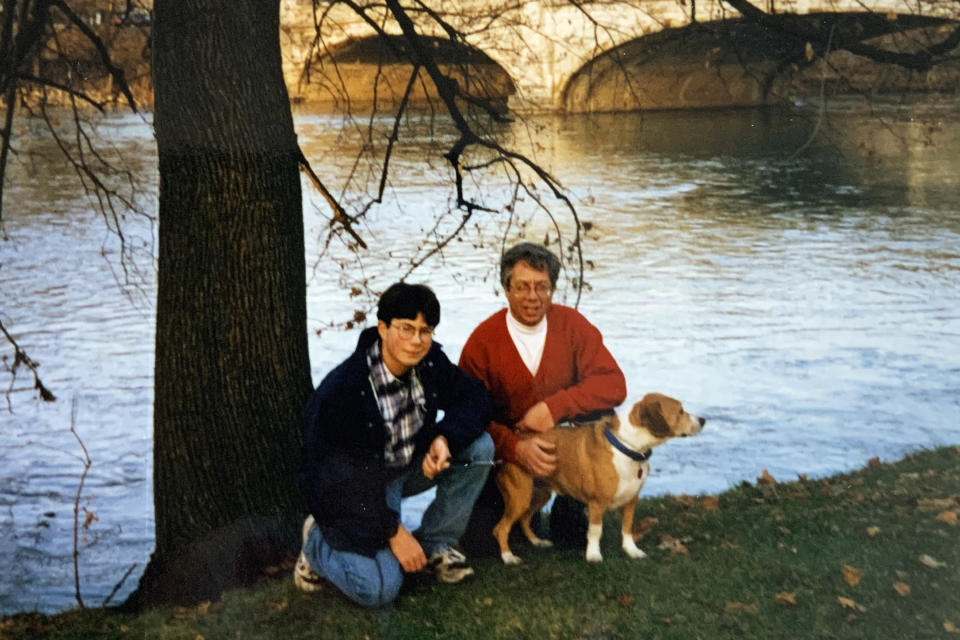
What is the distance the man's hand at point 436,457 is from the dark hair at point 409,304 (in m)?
0.37

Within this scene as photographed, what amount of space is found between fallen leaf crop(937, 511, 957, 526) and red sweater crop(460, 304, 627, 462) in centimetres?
142

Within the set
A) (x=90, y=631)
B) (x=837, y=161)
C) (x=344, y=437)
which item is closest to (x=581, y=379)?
(x=344, y=437)

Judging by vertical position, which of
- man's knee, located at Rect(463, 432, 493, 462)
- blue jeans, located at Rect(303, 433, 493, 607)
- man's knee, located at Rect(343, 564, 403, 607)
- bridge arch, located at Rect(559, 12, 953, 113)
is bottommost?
man's knee, located at Rect(343, 564, 403, 607)

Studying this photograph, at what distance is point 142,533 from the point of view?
6121mm

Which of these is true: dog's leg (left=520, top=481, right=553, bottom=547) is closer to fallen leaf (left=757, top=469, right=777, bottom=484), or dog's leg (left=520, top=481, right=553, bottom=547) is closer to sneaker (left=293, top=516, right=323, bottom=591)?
sneaker (left=293, top=516, right=323, bottom=591)

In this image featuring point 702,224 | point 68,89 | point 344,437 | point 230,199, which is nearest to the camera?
point 344,437

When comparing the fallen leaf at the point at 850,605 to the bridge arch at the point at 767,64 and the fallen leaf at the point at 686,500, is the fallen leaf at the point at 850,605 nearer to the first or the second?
the fallen leaf at the point at 686,500

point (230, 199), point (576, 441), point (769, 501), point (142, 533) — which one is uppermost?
point (230, 199)

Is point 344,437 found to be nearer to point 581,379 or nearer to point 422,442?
point 422,442

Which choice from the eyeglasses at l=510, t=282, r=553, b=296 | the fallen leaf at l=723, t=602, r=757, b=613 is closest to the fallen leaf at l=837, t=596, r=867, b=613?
the fallen leaf at l=723, t=602, r=757, b=613

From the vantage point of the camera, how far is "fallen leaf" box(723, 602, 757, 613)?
3.71m

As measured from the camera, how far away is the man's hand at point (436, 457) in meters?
3.64

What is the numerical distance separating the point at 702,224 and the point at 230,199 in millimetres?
6518

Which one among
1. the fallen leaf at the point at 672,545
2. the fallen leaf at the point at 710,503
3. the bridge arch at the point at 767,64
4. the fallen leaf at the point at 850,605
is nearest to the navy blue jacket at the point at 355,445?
the fallen leaf at the point at 672,545
